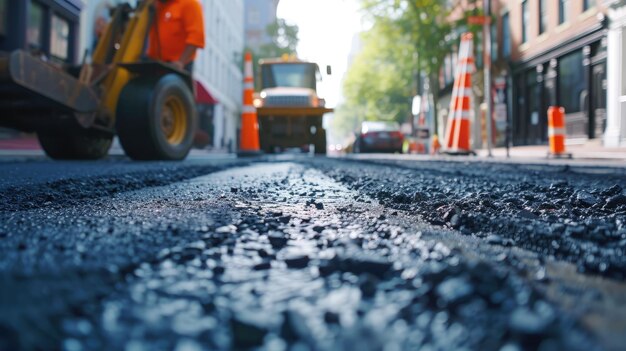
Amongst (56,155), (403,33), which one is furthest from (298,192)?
(403,33)

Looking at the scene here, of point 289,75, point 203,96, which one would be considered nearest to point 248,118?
point 289,75

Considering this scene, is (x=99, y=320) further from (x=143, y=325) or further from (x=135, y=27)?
(x=135, y=27)

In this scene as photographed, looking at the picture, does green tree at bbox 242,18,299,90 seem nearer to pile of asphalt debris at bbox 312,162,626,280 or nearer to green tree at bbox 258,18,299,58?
green tree at bbox 258,18,299,58

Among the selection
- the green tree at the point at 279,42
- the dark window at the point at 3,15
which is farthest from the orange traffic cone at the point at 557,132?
the green tree at the point at 279,42

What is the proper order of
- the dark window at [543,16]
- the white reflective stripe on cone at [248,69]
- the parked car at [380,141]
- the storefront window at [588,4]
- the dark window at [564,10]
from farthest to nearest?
the parked car at [380,141]
the dark window at [543,16]
the dark window at [564,10]
the storefront window at [588,4]
the white reflective stripe on cone at [248,69]

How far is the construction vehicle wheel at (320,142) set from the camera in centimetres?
1334

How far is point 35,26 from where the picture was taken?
10.3 m

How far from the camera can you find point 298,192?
2.52m

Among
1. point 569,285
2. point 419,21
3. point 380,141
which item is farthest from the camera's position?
point 419,21

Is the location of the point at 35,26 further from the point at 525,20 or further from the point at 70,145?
the point at 525,20

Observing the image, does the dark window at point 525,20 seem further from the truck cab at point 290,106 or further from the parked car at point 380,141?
the truck cab at point 290,106

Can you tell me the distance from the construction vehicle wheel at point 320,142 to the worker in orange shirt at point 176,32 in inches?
267

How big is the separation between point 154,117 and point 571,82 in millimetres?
15017

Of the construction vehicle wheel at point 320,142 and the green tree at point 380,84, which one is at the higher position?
the green tree at point 380,84
